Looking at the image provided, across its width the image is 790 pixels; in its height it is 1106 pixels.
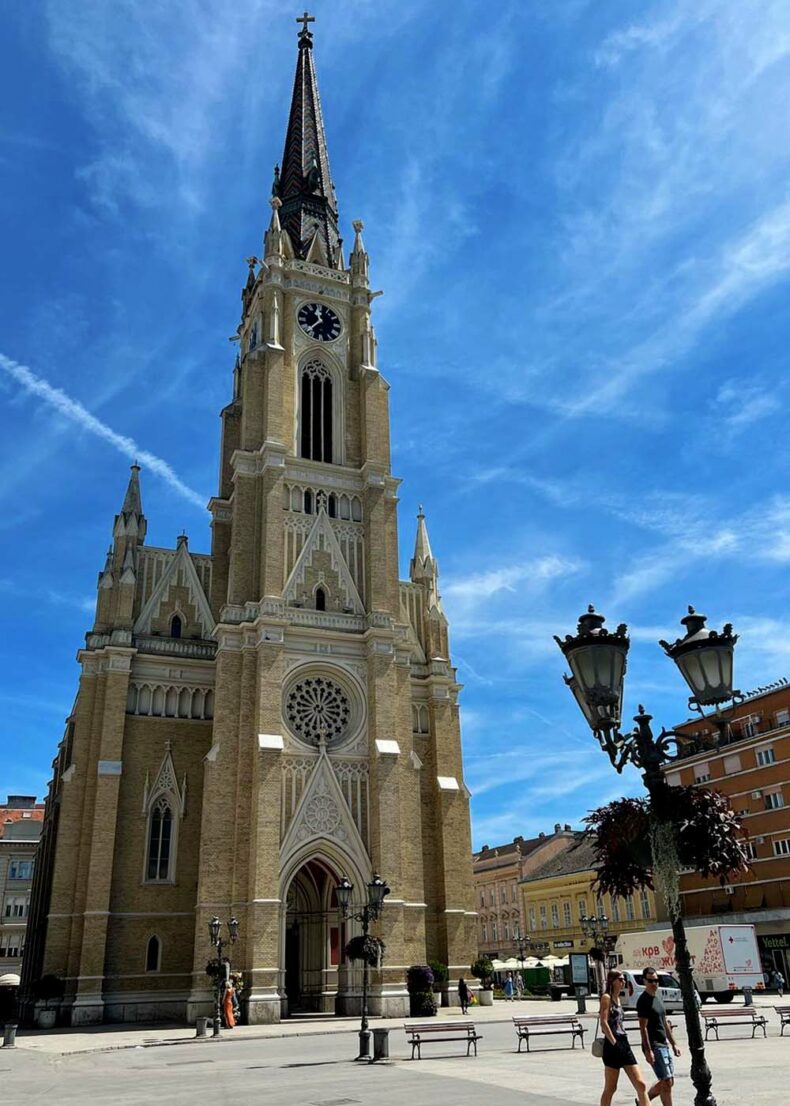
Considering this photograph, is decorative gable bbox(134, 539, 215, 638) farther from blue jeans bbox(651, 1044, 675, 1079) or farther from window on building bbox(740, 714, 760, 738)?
blue jeans bbox(651, 1044, 675, 1079)

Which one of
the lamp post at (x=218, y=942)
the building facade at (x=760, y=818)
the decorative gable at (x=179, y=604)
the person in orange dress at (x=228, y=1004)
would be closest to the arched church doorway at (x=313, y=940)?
the lamp post at (x=218, y=942)

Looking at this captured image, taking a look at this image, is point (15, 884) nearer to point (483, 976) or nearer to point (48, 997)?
point (48, 997)

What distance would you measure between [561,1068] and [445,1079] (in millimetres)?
2589

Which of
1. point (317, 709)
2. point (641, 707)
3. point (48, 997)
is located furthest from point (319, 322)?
point (641, 707)

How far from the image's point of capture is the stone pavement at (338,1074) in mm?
13211

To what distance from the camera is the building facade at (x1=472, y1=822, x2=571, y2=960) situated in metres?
81.4

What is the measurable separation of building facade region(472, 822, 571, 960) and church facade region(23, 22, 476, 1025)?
131 feet

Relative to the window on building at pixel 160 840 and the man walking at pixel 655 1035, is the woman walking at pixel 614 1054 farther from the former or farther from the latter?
the window on building at pixel 160 840

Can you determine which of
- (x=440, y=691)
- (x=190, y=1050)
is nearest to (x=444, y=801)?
(x=440, y=691)

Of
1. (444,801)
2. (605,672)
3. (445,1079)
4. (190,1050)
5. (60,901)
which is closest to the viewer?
(605,672)

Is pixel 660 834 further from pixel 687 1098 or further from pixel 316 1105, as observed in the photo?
pixel 316 1105

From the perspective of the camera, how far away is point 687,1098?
12641 millimetres

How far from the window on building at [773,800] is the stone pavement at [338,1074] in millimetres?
22242

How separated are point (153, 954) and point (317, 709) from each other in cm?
1209
